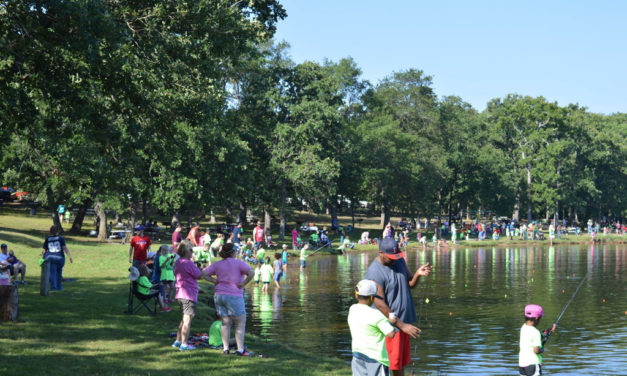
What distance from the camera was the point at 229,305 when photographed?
39.7 ft

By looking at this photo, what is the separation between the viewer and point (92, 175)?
90.9ft

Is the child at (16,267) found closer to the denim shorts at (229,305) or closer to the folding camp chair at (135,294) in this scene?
the folding camp chair at (135,294)

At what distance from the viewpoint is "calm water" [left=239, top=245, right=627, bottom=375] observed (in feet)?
53.5

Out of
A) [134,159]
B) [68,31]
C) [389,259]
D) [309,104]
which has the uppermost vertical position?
[309,104]

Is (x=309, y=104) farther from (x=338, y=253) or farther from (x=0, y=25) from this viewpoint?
(x=0, y=25)

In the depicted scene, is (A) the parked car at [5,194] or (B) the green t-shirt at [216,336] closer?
(B) the green t-shirt at [216,336]

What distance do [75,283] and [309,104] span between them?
3512 cm

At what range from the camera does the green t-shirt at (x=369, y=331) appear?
790 centimetres

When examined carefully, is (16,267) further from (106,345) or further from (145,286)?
(106,345)

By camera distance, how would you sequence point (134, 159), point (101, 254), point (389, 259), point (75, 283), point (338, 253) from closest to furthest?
point (389, 259), point (134, 159), point (75, 283), point (101, 254), point (338, 253)

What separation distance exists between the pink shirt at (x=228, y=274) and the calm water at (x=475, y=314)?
458cm

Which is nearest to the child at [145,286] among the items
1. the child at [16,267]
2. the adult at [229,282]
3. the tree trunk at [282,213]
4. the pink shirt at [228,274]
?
the adult at [229,282]

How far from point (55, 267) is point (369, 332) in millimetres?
13662

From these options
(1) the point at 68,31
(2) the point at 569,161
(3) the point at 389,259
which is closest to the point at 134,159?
(1) the point at 68,31
